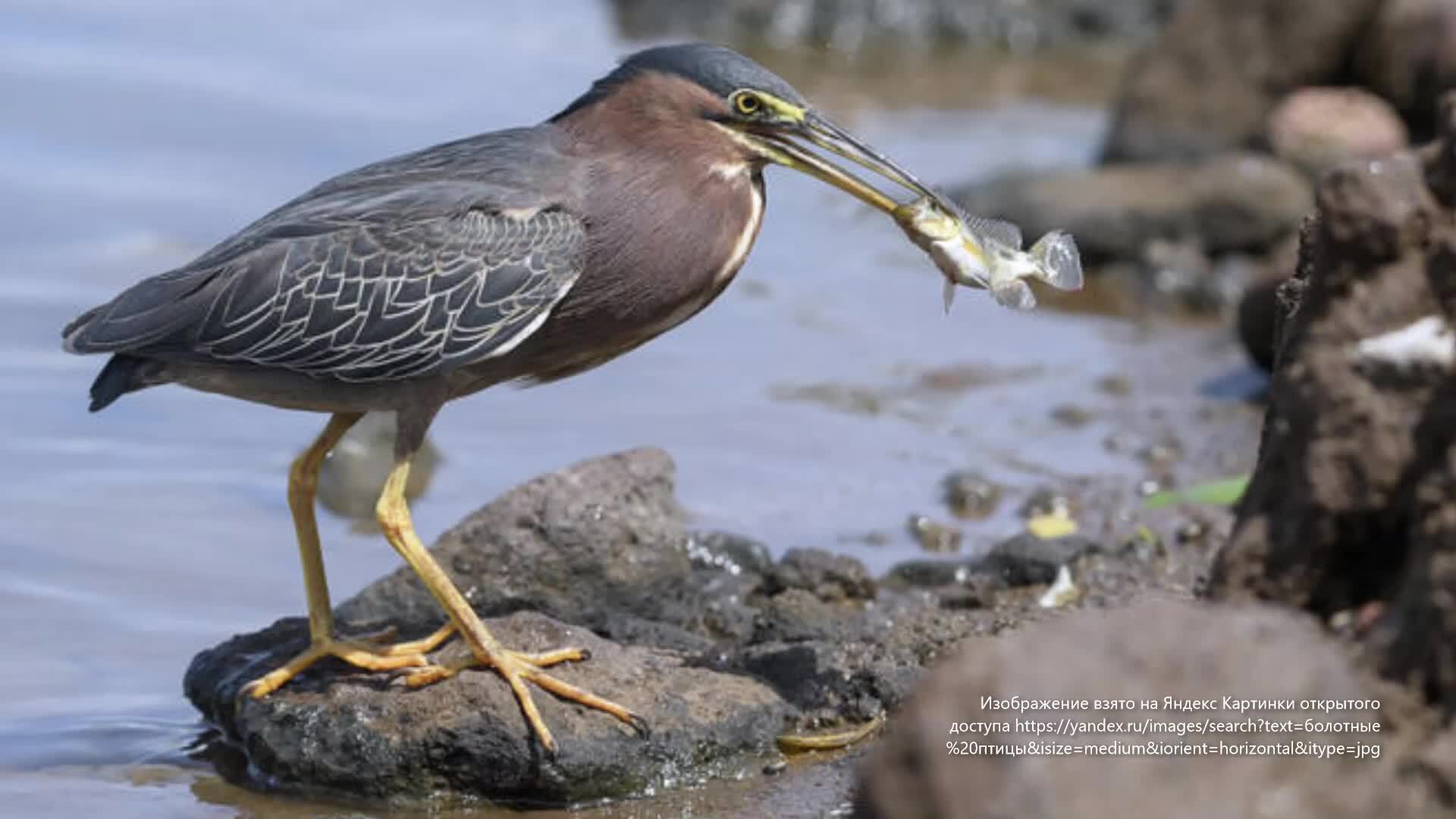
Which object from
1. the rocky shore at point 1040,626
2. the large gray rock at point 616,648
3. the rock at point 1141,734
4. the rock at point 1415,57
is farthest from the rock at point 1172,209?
the rock at point 1141,734

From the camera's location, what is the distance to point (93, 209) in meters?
11.7

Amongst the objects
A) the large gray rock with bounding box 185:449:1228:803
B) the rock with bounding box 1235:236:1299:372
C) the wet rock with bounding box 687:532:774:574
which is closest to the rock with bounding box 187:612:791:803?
the large gray rock with bounding box 185:449:1228:803

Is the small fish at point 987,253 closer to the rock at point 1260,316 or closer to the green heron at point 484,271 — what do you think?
the green heron at point 484,271

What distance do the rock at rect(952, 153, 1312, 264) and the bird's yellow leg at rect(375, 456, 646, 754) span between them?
667 cm

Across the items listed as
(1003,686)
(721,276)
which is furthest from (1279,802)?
(721,276)

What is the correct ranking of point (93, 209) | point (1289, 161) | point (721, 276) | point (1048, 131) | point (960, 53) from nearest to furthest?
point (721, 276) → point (93, 209) → point (1289, 161) → point (1048, 131) → point (960, 53)

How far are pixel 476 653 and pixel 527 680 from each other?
163 millimetres

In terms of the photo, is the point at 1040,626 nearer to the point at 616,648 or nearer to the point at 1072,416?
the point at 616,648

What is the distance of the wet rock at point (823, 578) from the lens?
23.7 ft

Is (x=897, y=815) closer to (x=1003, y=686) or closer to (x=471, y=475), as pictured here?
(x=1003, y=686)

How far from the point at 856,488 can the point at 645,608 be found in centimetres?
205

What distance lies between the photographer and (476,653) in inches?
234

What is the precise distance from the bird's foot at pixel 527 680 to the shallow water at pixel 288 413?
0.96 feet

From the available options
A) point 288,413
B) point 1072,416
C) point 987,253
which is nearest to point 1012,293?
point 987,253
